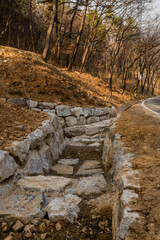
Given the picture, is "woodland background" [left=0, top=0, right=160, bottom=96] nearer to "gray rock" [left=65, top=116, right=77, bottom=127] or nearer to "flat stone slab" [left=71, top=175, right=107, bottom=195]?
"gray rock" [left=65, top=116, right=77, bottom=127]

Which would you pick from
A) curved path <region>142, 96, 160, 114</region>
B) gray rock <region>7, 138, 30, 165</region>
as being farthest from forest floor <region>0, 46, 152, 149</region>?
gray rock <region>7, 138, 30, 165</region>

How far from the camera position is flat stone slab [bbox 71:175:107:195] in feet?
12.9

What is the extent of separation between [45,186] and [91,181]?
3.91ft

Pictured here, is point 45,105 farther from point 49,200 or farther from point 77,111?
point 49,200

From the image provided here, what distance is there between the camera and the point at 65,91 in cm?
1191

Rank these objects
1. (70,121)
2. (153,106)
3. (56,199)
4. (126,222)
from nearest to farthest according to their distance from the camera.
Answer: (126,222)
(56,199)
(70,121)
(153,106)

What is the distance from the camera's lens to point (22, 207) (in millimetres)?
2924

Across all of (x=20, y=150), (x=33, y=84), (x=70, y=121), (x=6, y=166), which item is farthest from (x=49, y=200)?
(x=33, y=84)

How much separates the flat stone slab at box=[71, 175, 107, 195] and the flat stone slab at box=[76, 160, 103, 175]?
1.11 m

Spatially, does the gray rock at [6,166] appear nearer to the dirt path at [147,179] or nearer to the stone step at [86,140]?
the dirt path at [147,179]

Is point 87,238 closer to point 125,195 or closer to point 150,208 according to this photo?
point 125,195

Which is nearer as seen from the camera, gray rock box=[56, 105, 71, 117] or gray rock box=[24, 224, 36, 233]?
gray rock box=[24, 224, 36, 233]

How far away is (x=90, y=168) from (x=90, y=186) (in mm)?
2069

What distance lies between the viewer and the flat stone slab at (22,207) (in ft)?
8.96
